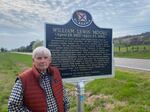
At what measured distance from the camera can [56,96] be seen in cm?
362

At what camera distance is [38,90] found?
3432 mm

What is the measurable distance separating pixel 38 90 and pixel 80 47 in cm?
176

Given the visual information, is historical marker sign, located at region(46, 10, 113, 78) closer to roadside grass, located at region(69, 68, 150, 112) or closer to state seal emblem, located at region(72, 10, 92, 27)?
state seal emblem, located at region(72, 10, 92, 27)

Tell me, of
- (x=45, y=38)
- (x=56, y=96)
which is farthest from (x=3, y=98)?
(x=56, y=96)

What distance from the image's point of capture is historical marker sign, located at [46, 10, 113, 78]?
185 inches

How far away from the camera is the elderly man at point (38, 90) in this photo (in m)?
3.35

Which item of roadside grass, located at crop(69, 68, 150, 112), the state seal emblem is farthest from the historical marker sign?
roadside grass, located at crop(69, 68, 150, 112)

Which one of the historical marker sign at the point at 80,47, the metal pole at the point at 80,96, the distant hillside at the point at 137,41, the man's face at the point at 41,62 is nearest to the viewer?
the man's face at the point at 41,62

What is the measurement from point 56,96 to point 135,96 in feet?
13.3

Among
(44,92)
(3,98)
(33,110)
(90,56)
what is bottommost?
(3,98)

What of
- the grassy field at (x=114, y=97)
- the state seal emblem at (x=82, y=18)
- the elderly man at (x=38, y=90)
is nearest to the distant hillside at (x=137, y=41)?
the grassy field at (x=114, y=97)

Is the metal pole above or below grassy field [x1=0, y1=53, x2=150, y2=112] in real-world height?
above

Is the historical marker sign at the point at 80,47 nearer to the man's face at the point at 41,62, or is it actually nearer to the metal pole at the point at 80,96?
the metal pole at the point at 80,96

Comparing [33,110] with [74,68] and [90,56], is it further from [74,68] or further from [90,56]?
[90,56]
